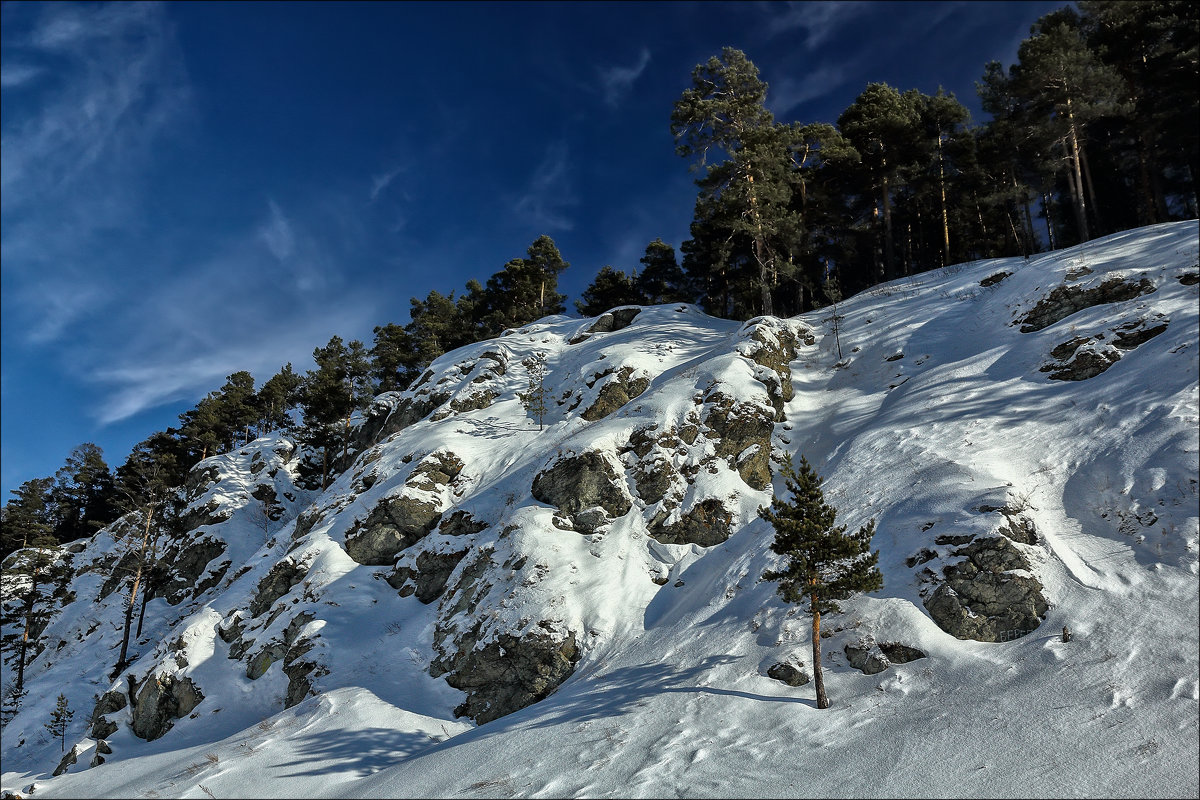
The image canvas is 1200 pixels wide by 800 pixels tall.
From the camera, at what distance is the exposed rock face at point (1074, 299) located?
1688cm

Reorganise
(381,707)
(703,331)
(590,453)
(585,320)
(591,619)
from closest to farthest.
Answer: (381,707)
(591,619)
(590,453)
(703,331)
(585,320)

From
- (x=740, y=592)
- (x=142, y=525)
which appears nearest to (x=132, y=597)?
(x=142, y=525)

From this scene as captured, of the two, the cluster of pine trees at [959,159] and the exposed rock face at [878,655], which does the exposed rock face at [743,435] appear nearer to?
the exposed rock face at [878,655]

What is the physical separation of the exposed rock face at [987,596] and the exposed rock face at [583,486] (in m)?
10.2

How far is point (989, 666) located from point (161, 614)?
39.5 metres

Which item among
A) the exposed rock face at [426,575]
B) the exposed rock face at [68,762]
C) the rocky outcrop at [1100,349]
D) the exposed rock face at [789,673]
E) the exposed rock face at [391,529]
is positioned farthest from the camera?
the exposed rock face at [391,529]

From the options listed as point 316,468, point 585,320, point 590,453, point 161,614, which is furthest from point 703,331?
point 161,614

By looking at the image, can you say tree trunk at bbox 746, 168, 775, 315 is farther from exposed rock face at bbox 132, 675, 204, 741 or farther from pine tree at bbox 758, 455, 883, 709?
exposed rock face at bbox 132, 675, 204, 741

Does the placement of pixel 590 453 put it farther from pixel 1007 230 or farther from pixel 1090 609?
pixel 1007 230

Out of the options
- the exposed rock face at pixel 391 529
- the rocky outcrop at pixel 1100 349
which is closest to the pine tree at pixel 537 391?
the exposed rock face at pixel 391 529

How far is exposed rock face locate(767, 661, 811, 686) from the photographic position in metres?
10.2

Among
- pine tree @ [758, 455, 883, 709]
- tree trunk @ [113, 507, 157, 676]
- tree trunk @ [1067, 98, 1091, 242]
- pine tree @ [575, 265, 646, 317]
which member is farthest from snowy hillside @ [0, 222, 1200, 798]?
pine tree @ [575, 265, 646, 317]

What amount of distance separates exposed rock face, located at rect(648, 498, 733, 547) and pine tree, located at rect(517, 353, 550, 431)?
425 inches

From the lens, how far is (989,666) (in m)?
8.91
